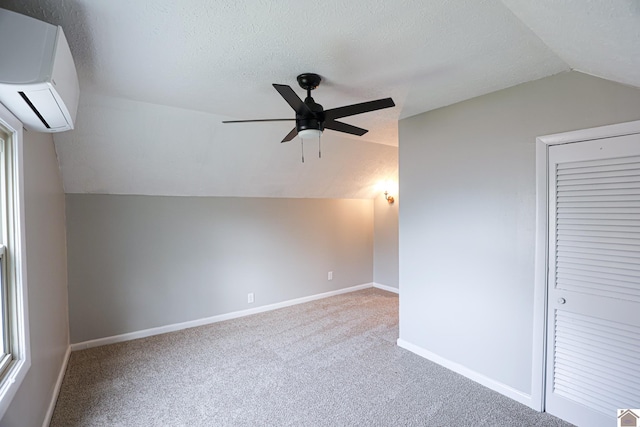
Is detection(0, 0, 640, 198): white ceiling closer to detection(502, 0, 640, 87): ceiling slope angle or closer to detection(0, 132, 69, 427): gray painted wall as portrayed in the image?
detection(502, 0, 640, 87): ceiling slope angle

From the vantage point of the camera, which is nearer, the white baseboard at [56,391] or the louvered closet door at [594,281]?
the louvered closet door at [594,281]

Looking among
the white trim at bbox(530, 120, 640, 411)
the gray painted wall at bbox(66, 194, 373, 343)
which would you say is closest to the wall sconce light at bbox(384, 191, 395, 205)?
the gray painted wall at bbox(66, 194, 373, 343)

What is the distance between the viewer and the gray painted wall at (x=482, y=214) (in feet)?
6.74

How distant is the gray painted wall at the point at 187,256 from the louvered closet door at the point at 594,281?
310 cm

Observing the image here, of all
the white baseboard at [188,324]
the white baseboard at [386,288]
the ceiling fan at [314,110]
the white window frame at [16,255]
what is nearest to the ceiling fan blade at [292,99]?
the ceiling fan at [314,110]

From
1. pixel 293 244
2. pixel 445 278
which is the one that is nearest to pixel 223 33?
pixel 445 278

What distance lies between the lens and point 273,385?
96.3 inches

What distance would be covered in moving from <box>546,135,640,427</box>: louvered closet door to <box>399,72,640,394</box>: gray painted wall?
14 centimetres

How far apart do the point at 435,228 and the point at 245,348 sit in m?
2.20

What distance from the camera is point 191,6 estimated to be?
131 cm

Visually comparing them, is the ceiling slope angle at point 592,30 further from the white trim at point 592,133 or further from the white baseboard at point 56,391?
the white baseboard at point 56,391

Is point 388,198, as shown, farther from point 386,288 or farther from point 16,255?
point 16,255

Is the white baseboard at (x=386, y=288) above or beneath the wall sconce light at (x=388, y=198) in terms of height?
beneath

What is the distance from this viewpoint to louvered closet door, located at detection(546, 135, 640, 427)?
1779mm
